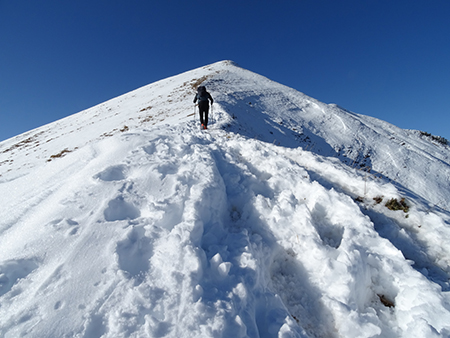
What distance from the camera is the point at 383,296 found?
278 cm

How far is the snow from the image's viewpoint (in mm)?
2080

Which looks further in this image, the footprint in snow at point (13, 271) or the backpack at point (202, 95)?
the backpack at point (202, 95)

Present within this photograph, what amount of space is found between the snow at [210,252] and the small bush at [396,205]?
9 cm

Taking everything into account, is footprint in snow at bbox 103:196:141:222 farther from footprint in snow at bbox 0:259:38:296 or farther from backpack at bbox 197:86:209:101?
→ backpack at bbox 197:86:209:101

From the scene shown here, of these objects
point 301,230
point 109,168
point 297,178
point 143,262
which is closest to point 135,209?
point 143,262

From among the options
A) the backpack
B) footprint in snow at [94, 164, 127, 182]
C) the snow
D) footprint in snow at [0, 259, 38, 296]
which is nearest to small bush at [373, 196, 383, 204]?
the snow

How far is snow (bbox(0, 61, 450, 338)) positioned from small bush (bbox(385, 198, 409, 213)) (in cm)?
9

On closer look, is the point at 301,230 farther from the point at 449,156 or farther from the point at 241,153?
the point at 449,156

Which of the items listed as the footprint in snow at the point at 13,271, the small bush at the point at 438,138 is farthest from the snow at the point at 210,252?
the small bush at the point at 438,138

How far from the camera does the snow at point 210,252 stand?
2080 millimetres

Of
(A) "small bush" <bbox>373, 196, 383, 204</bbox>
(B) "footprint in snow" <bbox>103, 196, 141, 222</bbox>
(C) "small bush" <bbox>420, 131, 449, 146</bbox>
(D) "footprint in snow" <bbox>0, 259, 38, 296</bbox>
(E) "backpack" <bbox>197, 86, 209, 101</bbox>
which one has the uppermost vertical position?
(E) "backpack" <bbox>197, 86, 209, 101</bbox>

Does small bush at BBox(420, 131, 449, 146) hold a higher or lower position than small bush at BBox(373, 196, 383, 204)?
lower

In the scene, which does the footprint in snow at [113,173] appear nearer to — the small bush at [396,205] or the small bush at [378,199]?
the small bush at [378,199]

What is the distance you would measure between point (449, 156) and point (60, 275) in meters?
29.9
